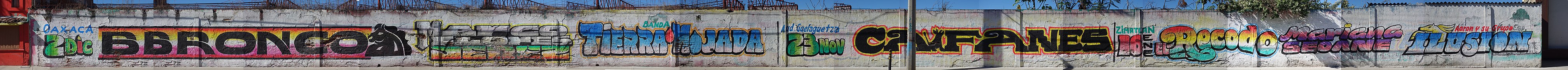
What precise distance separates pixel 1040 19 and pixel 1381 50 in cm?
364

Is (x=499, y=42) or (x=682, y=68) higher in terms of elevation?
(x=499, y=42)

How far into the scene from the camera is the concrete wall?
30.0 ft

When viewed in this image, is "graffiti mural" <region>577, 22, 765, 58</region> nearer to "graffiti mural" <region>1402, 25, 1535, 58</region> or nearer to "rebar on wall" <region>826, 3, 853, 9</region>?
"rebar on wall" <region>826, 3, 853, 9</region>

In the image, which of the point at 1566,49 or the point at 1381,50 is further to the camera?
the point at 1566,49

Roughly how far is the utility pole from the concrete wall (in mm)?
68

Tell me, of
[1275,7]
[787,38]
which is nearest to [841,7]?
[787,38]

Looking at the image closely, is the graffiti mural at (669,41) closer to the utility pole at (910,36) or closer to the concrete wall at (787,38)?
the concrete wall at (787,38)

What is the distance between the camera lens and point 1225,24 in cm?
919

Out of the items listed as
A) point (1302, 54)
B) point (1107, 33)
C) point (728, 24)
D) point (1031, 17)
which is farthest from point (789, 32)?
point (1302, 54)

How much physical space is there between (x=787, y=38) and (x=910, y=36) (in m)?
1.34

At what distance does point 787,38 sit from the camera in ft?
30.7

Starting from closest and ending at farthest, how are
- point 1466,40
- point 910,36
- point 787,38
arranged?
1. point 910,36
2. point 1466,40
3. point 787,38

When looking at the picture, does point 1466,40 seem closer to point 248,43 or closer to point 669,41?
point 669,41

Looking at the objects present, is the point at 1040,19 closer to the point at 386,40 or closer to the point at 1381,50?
the point at 1381,50
